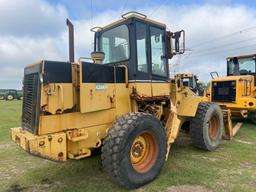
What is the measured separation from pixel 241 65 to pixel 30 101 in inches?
379

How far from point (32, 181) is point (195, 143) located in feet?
12.1

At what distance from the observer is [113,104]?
182 inches

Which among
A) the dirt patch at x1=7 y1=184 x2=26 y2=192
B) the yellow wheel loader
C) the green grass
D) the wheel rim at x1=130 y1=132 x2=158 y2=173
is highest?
the yellow wheel loader

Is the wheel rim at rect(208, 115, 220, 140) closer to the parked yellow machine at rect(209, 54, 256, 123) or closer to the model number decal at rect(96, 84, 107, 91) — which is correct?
the parked yellow machine at rect(209, 54, 256, 123)

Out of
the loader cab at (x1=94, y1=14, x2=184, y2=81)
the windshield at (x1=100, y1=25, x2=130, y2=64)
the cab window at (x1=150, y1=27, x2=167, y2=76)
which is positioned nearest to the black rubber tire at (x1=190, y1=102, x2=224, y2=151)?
the loader cab at (x1=94, y1=14, x2=184, y2=81)

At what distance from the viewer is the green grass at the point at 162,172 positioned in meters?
4.31

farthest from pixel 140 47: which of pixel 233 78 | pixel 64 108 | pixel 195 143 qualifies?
pixel 233 78

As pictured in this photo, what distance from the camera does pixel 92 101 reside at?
4219 millimetres

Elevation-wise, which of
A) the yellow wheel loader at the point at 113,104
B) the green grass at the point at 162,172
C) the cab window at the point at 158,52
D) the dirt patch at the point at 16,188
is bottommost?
the dirt patch at the point at 16,188

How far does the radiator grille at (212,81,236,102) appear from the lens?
Answer: 9922 mm

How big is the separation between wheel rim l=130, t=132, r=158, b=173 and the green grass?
32 cm

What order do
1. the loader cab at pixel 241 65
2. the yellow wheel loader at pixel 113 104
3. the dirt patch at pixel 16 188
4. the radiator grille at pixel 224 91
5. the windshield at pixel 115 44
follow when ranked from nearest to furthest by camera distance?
the yellow wheel loader at pixel 113 104, the dirt patch at pixel 16 188, the windshield at pixel 115 44, the radiator grille at pixel 224 91, the loader cab at pixel 241 65

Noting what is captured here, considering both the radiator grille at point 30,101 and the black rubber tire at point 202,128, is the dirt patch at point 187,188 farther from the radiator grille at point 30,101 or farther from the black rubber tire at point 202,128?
the radiator grille at point 30,101

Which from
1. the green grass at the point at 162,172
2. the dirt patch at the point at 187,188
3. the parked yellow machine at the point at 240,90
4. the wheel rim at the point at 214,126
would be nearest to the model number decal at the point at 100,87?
the green grass at the point at 162,172
